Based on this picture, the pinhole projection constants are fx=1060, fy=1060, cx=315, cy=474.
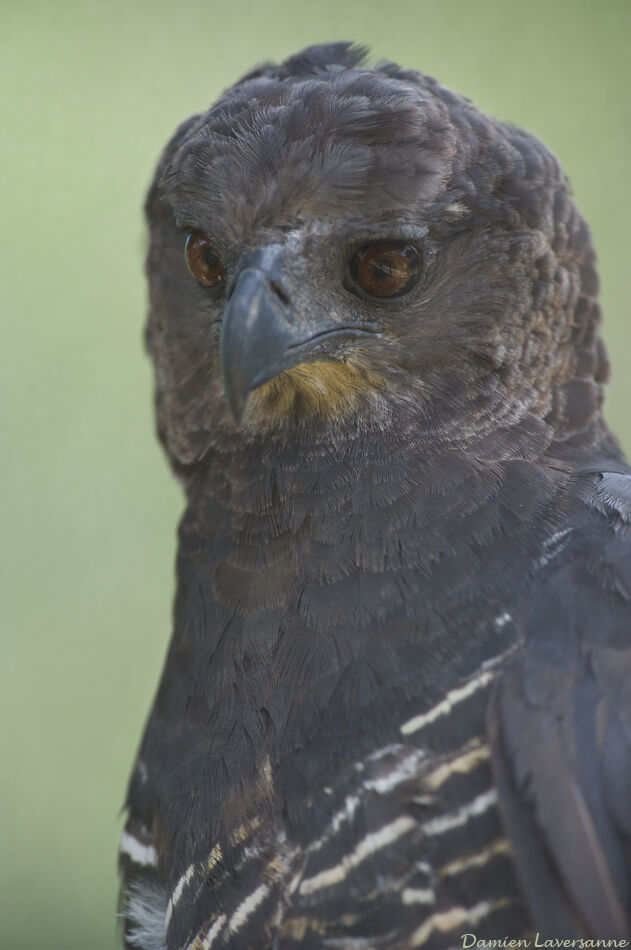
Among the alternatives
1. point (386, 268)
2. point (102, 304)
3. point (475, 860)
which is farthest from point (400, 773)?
point (102, 304)

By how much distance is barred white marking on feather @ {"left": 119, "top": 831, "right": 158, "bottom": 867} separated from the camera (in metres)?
2.88

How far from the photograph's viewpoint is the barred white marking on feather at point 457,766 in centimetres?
228

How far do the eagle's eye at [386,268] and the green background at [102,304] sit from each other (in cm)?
98

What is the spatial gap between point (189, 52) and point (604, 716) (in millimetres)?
2785

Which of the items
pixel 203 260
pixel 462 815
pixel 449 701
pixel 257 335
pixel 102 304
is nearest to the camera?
pixel 462 815

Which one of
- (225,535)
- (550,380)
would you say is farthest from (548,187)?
(225,535)

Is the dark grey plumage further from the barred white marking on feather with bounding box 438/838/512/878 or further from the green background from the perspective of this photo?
the green background

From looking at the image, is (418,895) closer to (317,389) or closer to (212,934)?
(212,934)

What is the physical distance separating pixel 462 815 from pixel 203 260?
1553mm

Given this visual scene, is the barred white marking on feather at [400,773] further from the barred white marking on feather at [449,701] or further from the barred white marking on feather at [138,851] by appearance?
the barred white marking on feather at [138,851]

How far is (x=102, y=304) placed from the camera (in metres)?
4.90

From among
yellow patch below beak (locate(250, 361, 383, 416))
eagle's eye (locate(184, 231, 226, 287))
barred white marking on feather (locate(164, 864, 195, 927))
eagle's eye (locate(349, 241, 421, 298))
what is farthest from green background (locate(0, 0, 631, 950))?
barred white marking on feather (locate(164, 864, 195, 927))

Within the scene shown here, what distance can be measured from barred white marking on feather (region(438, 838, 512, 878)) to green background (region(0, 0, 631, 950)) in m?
2.08
